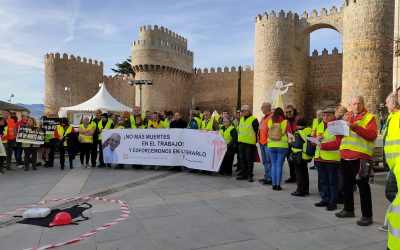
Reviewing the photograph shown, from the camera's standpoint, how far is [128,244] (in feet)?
12.8

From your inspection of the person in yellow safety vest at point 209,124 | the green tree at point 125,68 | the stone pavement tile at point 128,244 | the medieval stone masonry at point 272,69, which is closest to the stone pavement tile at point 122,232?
the stone pavement tile at point 128,244

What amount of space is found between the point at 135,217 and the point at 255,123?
4121 millimetres

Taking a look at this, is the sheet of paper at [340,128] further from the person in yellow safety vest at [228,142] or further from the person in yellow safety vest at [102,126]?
the person in yellow safety vest at [102,126]

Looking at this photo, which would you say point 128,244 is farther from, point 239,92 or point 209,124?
point 239,92

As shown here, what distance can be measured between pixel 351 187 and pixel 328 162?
79 cm

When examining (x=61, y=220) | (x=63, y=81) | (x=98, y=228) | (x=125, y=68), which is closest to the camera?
(x=98, y=228)

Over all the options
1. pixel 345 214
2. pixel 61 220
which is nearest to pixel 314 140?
pixel 345 214

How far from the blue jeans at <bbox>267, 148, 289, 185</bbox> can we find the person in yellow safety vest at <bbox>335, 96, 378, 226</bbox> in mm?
1940

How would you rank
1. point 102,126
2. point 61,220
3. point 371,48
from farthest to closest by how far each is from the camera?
1. point 371,48
2. point 102,126
3. point 61,220

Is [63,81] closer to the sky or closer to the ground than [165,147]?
closer to the sky

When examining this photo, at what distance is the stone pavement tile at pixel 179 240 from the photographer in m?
3.83

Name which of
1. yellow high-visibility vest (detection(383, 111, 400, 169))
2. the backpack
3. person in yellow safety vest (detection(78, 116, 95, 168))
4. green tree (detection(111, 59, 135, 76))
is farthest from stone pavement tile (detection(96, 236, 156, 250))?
green tree (detection(111, 59, 135, 76))

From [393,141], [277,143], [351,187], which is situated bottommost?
[351,187]

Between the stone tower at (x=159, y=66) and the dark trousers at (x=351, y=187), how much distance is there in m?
30.5
